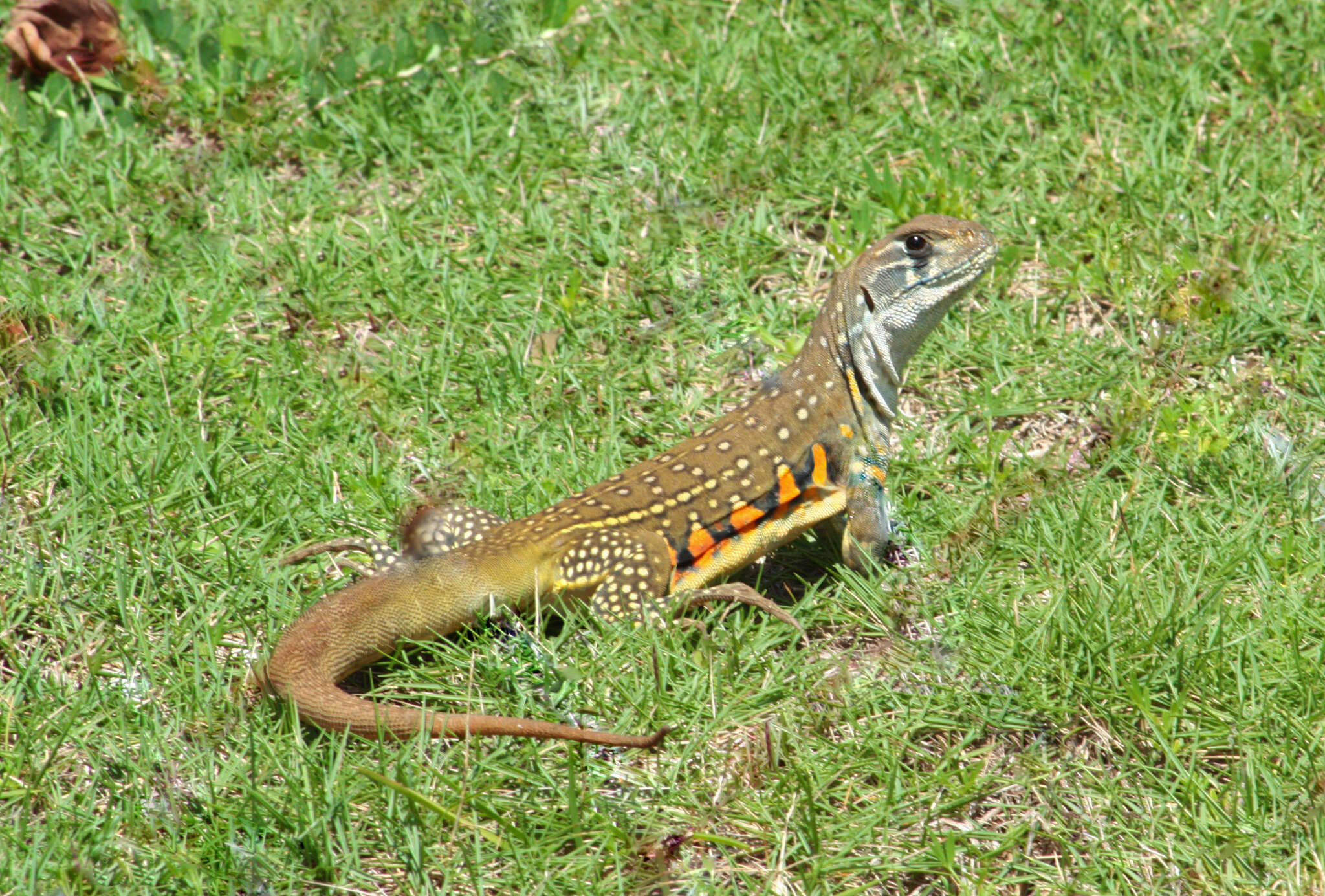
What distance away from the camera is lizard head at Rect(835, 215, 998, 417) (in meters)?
4.99

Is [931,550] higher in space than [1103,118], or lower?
lower

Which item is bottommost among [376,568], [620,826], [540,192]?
[620,826]

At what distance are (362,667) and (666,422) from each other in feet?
6.34

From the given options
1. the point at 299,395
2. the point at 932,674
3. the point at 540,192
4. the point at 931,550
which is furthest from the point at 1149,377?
the point at 299,395

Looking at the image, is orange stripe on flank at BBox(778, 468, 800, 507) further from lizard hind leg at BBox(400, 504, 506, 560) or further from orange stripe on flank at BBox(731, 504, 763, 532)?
lizard hind leg at BBox(400, 504, 506, 560)

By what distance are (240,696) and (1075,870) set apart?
105 inches

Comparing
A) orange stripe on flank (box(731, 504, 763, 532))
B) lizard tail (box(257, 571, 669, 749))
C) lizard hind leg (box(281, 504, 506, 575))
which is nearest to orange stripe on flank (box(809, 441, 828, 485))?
orange stripe on flank (box(731, 504, 763, 532))

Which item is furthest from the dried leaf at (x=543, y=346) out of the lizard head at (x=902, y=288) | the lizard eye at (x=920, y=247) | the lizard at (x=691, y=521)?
the lizard eye at (x=920, y=247)

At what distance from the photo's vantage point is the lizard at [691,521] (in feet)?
13.5

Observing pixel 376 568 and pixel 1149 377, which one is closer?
pixel 376 568

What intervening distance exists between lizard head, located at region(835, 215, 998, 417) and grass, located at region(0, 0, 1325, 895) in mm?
571

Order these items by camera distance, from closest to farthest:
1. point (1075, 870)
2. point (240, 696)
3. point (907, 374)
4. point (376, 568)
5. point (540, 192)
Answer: point (1075, 870), point (240, 696), point (376, 568), point (907, 374), point (540, 192)

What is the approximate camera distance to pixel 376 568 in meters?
4.73

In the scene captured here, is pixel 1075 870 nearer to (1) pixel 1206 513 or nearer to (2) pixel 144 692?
(1) pixel 1206 513
